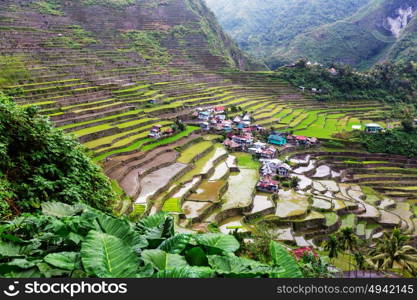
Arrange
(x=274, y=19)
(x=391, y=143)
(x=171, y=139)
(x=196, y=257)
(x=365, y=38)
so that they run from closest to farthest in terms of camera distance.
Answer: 1. (x=196, y=257)
2. (x=171, y=139)
3. (x=391, y=143)
4. (x=365, y=38)
5. (x=274, y=19)

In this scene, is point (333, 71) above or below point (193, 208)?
above

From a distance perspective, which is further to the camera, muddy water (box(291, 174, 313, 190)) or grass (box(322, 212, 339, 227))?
muddy water (box(291, 174, 313, 190))

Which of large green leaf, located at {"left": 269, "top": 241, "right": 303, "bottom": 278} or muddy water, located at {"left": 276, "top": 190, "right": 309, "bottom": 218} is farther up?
large green leaf, located at {"left": 269, "top": 241, "right": 303, "bottom": 278}

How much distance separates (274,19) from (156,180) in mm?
100312


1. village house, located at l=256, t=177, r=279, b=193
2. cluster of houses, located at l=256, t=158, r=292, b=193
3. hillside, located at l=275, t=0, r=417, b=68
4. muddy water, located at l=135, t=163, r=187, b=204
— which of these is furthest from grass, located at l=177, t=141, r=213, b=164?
hillside, located at l=275, t=0, r=417, b=68

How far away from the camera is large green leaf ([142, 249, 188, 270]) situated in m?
2.44

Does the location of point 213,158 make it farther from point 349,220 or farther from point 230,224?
point 349,220

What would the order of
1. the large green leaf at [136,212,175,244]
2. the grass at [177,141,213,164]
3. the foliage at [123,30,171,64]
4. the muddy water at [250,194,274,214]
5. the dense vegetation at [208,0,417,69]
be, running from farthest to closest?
the dense vegetation at [208,0,417,69] < the foliage at [123,30,171,64] < the grass at [177,141,213,164] < the muddy water at [250,194,274,214] < the large green leaf at [136,212,175,244]

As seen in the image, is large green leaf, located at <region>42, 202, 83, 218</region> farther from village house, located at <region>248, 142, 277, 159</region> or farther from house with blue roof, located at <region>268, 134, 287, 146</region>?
house with blue roof, located at <region>268, 134, 287, 146</region>

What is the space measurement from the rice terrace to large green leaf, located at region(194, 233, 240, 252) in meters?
3.29

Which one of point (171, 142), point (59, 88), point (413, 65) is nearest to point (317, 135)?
point (171, 142)

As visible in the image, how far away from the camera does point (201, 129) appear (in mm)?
24484

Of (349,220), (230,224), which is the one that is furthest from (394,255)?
(230,224)

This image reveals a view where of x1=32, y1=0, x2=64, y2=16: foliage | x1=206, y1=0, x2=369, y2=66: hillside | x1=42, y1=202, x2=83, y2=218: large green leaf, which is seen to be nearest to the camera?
x1=42, y1=202, x2=83, y2=218: large green leaf
